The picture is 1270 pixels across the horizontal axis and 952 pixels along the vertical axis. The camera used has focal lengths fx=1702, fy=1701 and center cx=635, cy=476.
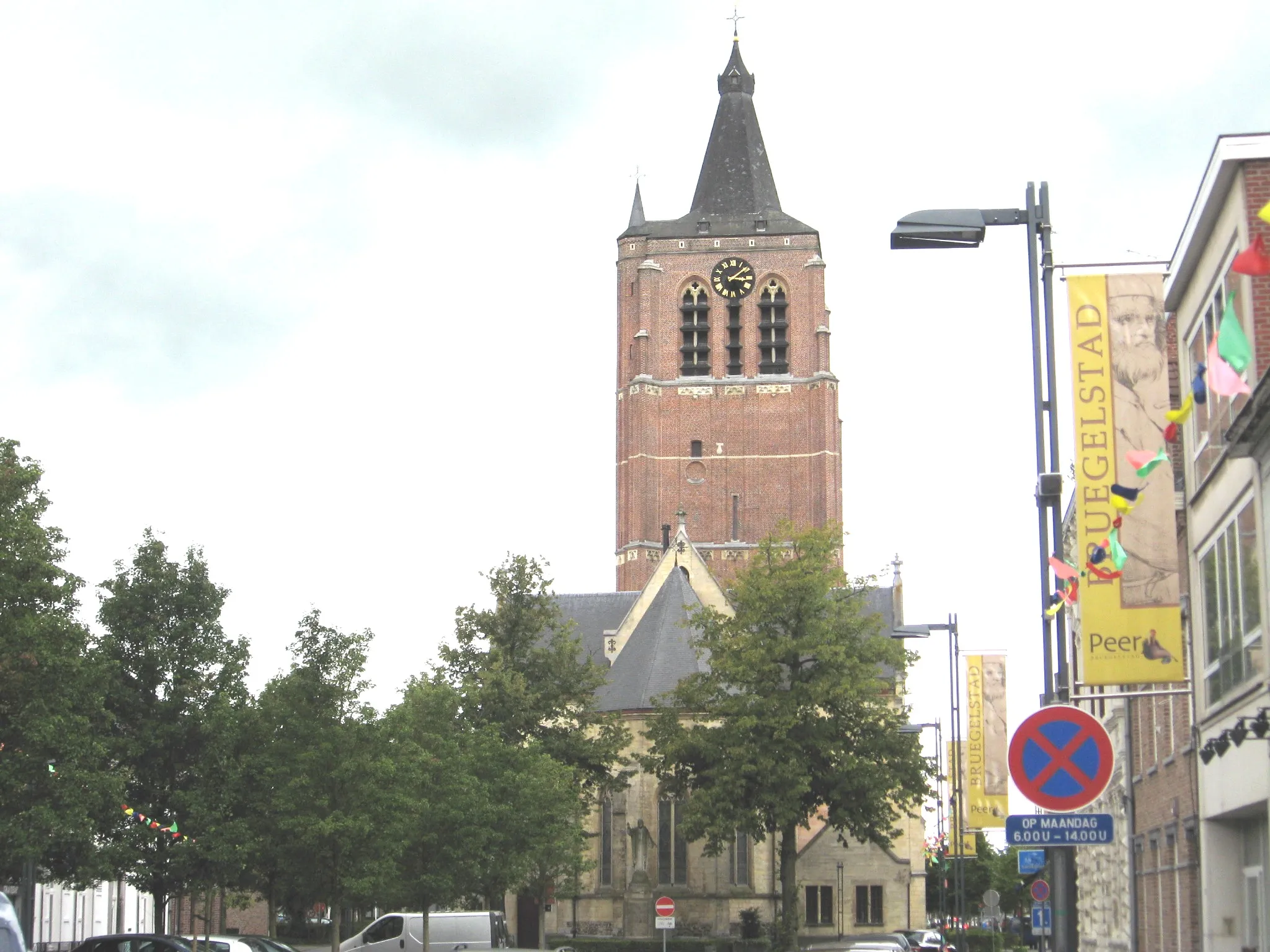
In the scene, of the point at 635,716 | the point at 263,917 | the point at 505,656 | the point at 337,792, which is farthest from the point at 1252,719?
the point at 263,917

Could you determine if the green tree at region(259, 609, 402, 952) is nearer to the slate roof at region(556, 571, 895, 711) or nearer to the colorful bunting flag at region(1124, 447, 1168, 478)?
the slate roof at region(556, 571, 895, 711)

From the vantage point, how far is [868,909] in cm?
5784

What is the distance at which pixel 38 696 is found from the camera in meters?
28.1

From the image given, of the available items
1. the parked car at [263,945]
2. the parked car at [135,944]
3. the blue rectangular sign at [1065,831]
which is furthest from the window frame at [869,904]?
the blue rectangular sign at [1065,831]

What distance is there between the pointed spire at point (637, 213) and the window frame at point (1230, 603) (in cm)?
7119

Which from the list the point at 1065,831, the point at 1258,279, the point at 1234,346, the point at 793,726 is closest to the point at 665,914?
the point at 793,726

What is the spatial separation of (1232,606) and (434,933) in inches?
1049

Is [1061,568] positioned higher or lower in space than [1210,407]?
lower

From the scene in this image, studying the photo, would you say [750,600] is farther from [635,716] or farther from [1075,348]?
[1075,348]

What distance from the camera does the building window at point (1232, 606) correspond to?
56.7ft

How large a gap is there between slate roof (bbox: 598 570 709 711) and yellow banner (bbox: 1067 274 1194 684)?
3916cm

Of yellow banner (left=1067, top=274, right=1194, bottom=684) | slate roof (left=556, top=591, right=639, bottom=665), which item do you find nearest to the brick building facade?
yellow banner (left=1067, top=274, right=1194, bottom=684)

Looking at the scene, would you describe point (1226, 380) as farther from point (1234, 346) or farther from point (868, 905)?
point (868, 905)

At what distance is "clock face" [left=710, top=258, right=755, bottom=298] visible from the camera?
286ft
